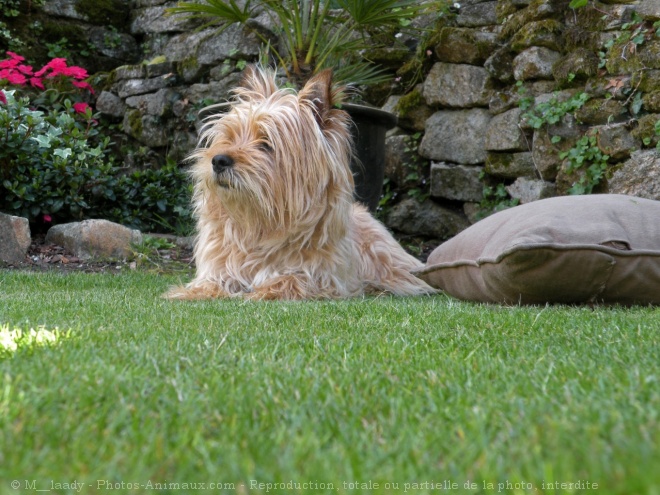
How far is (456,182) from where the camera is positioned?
5.96 metres

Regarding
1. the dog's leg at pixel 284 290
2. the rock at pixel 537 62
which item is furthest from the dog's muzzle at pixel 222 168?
the rock at pixel 537 62

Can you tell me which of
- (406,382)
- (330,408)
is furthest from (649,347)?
(330,408)

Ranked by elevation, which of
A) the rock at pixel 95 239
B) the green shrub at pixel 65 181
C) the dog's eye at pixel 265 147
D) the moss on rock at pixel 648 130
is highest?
the moss on rock at pixel 648 130

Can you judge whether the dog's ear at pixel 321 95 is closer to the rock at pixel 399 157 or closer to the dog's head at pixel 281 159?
the dog's head at pixel 281 159

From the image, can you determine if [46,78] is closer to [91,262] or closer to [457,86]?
[91,262]

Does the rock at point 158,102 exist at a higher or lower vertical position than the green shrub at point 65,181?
higher

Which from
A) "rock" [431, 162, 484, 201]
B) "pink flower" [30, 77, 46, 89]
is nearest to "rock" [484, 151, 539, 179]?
"rock" [431, 162, 484, 201]

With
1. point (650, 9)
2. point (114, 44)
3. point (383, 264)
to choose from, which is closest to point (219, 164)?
point (383, 264)

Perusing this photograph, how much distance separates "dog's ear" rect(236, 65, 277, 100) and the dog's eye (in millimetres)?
361

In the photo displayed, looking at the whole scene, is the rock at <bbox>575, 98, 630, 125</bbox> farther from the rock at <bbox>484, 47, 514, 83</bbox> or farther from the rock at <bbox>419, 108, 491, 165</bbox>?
the rock at <bbox>419, 108, 491, 165</bbox>

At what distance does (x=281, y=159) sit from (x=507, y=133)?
9.01 feet

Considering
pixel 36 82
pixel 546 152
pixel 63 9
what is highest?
pixel 63 9

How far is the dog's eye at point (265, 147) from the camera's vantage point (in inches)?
140

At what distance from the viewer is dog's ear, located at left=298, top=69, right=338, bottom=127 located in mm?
3701
